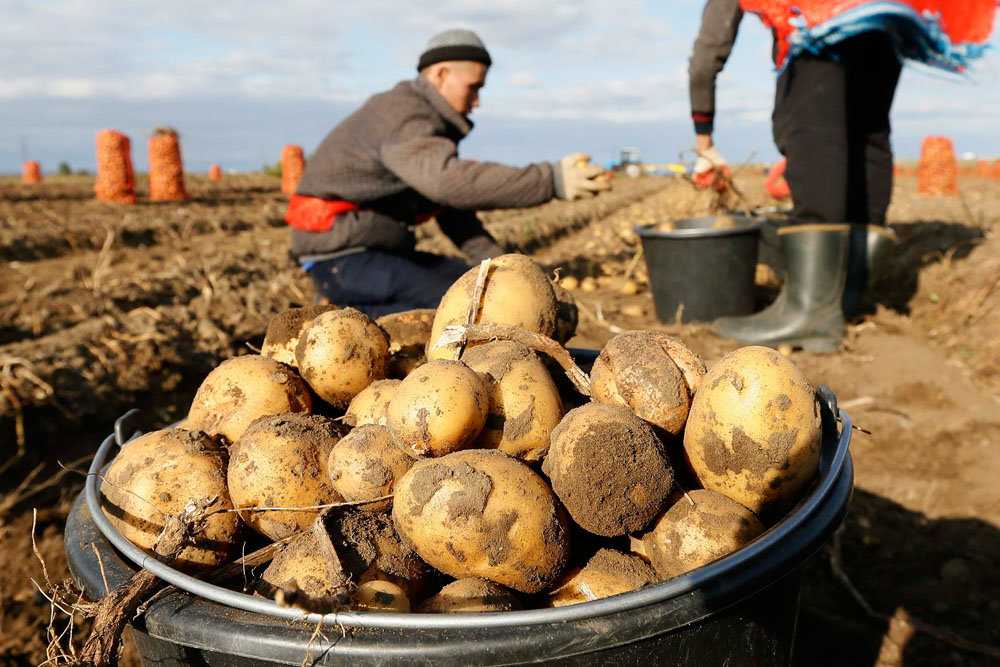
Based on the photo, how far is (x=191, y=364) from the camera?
479 centimetres

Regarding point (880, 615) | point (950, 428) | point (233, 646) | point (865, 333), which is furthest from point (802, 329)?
point (233, 646)

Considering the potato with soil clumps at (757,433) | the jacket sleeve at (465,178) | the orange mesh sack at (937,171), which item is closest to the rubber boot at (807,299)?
the jacket sleeve at (465,178)

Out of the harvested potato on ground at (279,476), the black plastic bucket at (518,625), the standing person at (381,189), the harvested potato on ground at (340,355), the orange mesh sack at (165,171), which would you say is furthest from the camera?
the orange mesh sack at (165,171)

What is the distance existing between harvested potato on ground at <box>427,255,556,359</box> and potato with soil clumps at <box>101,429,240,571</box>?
65 cm

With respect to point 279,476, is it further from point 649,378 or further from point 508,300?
point 649,378

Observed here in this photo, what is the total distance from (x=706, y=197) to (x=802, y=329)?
285 cm

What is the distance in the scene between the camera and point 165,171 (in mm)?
14617

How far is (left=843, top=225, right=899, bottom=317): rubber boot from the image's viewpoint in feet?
16.7

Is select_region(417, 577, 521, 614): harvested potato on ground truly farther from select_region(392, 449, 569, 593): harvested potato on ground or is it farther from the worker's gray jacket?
the worker's gray jacket

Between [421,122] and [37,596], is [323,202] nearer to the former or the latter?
A: [421,122]

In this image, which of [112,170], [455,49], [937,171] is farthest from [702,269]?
[937,171]

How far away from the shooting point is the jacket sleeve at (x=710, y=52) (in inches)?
186

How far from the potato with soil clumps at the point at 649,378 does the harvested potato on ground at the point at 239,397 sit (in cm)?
84

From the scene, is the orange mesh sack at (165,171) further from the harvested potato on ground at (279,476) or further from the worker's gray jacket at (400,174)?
the harvested potato on ground at (279,476)
